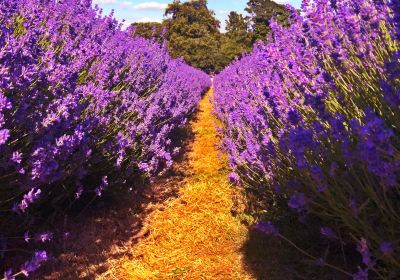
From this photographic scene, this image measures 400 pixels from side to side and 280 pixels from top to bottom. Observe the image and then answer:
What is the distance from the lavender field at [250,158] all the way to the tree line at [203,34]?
21.5 m

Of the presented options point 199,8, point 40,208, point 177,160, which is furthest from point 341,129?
point 199,8

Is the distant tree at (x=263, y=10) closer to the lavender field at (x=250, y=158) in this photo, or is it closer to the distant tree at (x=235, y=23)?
the distant tree at (x=235, y=23)

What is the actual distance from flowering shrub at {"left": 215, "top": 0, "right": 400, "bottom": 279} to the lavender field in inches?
0.5

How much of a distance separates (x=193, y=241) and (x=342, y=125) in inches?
57.7

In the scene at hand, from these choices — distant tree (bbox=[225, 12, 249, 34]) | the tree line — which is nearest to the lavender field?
the tree line

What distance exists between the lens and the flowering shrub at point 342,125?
64.1 inches

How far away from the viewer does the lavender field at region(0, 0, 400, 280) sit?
1.79m

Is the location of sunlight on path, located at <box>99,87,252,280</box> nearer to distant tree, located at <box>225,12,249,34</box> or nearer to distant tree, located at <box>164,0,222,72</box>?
distant tree, located at <box>164,0,222,72</box>

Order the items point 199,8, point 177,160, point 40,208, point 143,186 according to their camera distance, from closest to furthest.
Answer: point 40,208, point 143,186, point 177,160, point 199,8

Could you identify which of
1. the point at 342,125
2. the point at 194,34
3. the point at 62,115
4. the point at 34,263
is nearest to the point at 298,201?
the point at 342,125

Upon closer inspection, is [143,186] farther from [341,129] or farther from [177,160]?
[341,129]

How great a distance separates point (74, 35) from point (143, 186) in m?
1.53

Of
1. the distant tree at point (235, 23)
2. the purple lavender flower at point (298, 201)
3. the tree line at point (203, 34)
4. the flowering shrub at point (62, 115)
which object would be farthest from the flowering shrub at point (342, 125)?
the distant tree at point (235, 23)

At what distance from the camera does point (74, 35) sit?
3877mm
